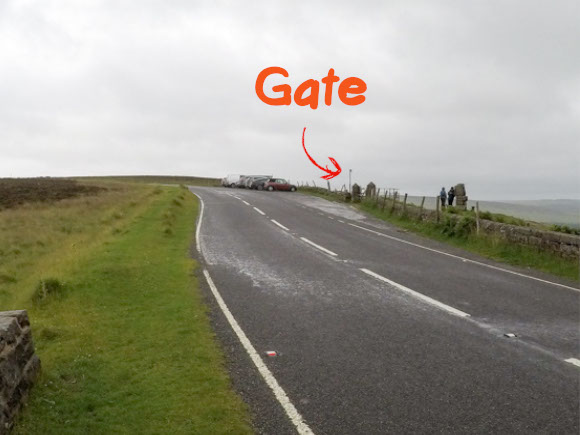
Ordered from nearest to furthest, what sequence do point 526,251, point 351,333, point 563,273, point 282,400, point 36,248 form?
point 282,400, point 351,333, point 563,273, point 526,251, point 36,248

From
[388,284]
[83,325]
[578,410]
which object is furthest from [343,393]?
[388,284]

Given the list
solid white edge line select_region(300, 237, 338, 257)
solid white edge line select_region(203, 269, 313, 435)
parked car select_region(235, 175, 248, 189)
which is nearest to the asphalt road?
solid white edge line select_region(203, 269, 313, 435)

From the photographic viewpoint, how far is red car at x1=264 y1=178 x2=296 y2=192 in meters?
54.4

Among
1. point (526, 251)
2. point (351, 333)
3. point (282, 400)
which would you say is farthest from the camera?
point (526, 251)

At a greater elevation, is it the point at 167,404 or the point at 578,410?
the point at 578,410

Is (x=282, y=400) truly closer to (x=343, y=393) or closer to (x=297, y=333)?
(x=343, y=393)

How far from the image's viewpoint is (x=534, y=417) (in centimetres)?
496

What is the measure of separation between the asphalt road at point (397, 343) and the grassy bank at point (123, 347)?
451mm

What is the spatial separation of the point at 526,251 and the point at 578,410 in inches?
483

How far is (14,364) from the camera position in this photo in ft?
16.9

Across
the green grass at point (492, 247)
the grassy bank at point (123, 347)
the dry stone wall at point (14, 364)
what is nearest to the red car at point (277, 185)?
the green grass at point (492, 247)

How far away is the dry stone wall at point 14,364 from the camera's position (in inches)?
186

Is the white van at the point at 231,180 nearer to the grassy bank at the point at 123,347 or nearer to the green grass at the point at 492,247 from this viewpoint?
the green grass at the point at 492,247

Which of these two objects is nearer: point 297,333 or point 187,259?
point 297,333
